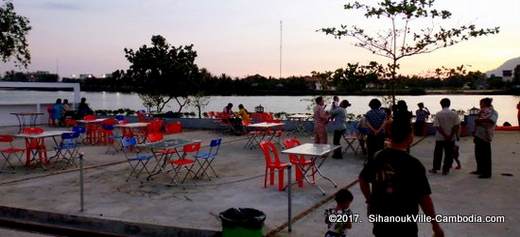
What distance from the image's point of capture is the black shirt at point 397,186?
3.08 m

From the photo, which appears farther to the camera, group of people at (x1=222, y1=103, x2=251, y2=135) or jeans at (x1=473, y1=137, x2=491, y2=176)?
group of people at (x1=222, y1=103, x2=251, y2=135)

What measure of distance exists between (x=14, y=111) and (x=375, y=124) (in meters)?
16.9

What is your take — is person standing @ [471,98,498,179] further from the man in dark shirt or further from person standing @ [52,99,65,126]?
person standing @ [52,99,65,126]

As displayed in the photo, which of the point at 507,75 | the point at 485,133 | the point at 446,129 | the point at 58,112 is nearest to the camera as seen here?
the point at 485,133

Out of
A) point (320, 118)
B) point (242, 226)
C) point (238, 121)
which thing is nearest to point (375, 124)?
point (320, 118)

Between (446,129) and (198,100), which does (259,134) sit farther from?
(198,100)

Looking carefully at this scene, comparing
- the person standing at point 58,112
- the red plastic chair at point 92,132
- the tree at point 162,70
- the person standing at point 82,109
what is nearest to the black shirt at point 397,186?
the red plastic chair at point 92,132

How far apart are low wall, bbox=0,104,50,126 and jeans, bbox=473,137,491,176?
59.2 feet

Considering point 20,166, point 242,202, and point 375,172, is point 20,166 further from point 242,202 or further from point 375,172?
point 375,172

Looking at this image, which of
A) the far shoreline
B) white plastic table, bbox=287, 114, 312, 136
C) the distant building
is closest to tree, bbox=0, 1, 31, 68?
the far shoreline

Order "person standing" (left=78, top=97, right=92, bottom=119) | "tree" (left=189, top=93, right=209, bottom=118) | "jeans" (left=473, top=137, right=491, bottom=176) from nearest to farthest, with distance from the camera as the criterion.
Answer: "jeans" (left=473, top=137, right=491, bottom=176) → "person standing" (left=78, top=97, right=92, bottom=119) → "tree" (left=189, top=93, right=209, bottom=118)

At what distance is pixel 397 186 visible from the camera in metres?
3.11

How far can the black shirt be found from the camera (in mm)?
3084

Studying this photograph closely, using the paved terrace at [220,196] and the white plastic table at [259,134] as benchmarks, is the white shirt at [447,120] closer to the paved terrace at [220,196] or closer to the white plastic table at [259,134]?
the paved terrace at [220,196]
